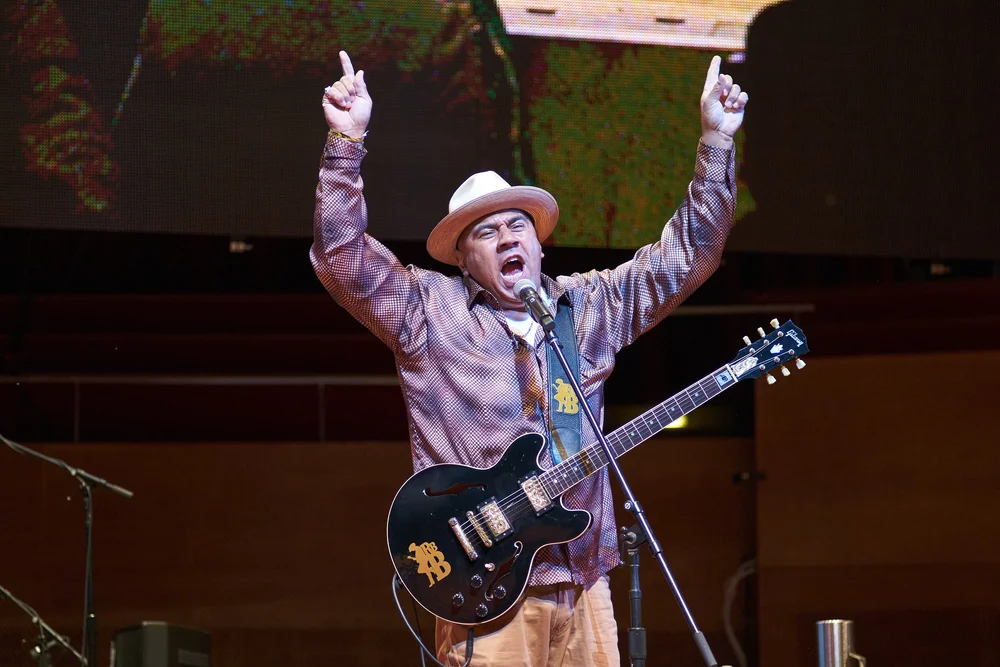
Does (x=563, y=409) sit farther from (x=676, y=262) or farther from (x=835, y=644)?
(x=835, y=644)

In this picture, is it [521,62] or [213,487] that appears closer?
[521,62]

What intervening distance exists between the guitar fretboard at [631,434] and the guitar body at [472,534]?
0.15ft

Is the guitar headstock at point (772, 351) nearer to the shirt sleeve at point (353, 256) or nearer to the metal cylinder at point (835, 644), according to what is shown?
the metal cylinder at point (835, 644)

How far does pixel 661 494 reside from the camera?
5316mm

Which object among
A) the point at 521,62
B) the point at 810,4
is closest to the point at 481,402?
the point at 521,62

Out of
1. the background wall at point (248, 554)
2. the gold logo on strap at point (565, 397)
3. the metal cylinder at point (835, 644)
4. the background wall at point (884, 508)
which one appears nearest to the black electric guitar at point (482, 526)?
A: the gold logo on strap at point (565, 397)

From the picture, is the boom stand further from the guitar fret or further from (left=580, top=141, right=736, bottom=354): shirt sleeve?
(left=580, top=141, right=736, bottom=354): shirt sleeve

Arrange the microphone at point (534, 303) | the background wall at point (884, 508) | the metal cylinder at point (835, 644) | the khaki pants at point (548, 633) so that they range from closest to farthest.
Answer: the microphone at point (534, 303)
the khaki pants at point (548, 633)
the metal cylinder at point (835, 644)
the background wall at point (884, 508)

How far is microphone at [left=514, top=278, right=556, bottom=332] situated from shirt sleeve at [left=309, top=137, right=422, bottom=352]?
13.9 inches

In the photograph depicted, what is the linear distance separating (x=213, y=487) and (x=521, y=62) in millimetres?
2201

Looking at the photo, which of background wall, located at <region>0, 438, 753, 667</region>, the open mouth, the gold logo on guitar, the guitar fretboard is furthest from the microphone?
background wall, located at <region>0, 438, 753, 667</region>

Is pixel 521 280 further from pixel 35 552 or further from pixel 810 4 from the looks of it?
pixel 35 552

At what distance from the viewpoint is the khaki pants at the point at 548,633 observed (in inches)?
109

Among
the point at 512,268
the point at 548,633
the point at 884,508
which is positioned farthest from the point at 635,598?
the point at 884,508
